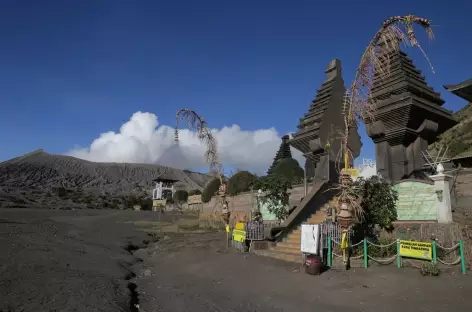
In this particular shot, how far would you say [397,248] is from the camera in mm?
10609

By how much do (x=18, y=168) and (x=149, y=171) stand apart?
57698mm

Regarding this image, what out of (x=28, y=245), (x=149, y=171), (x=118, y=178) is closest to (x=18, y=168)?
(x=118, y=178)

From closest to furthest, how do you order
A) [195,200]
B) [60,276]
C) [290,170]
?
1. [60,276]
2. [290,170]
3. [195,200]

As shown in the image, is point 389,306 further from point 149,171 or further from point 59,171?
point 149,171

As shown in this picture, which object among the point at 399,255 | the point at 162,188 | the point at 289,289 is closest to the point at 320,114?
the point at 399,255

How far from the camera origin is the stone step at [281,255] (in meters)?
12.8

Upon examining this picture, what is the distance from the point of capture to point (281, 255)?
13555 mm

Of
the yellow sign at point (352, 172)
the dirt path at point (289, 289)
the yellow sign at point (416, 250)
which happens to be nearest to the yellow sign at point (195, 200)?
the dirt path at point (289, 289)

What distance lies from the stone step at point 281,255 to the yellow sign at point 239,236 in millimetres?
1015

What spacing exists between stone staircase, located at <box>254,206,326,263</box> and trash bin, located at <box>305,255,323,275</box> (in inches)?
71.9

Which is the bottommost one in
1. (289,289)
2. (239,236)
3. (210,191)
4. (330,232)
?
(289,289)

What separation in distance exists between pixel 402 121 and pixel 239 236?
9.38 metres

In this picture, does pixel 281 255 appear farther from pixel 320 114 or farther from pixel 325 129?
pixel 320 114

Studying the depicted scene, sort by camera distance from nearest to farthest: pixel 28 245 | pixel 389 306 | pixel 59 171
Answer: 1. pixel 389 306
2. pixel 28 245
3. pixel 59 171
